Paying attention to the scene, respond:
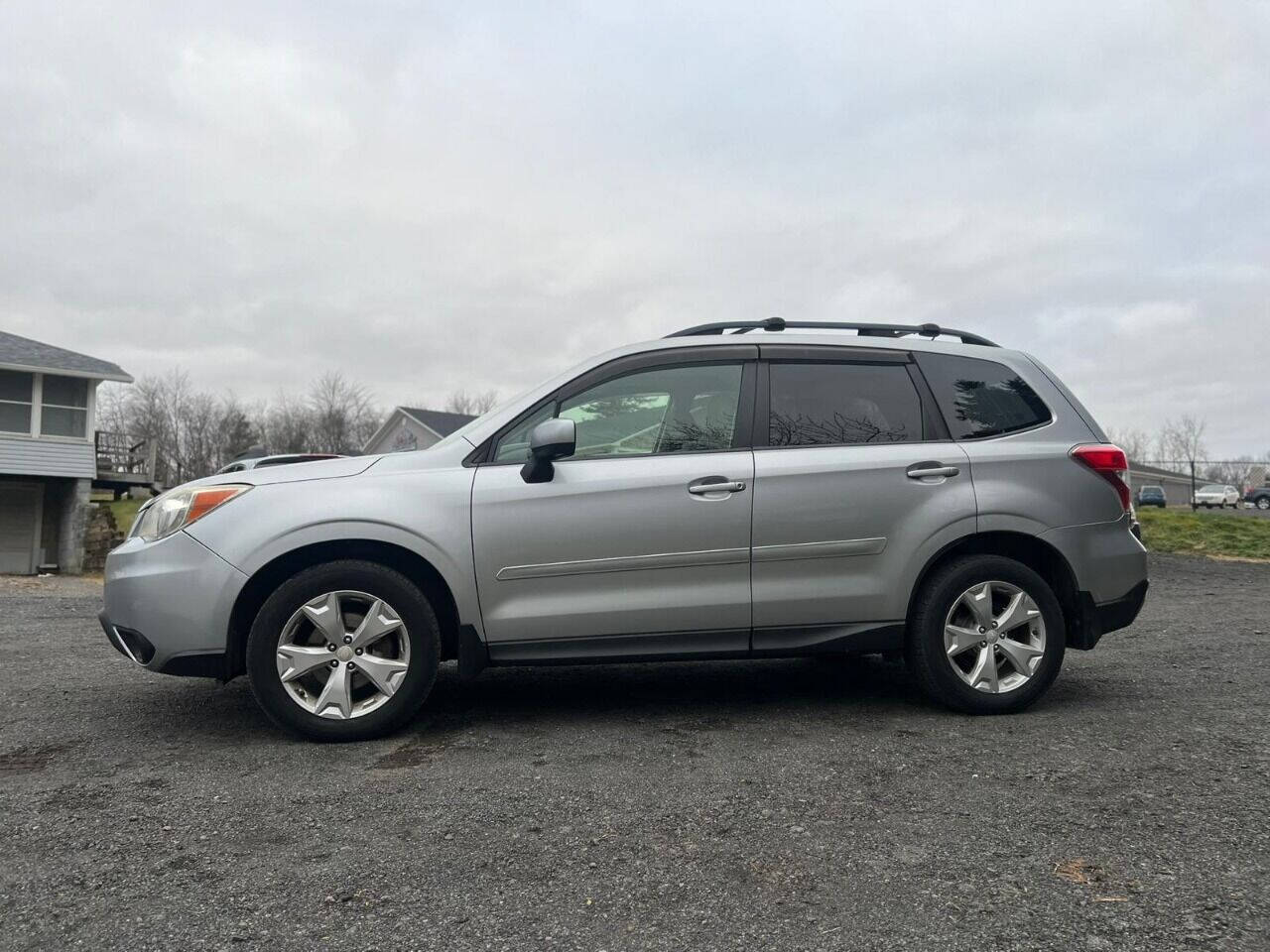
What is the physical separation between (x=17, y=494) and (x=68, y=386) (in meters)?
3.41

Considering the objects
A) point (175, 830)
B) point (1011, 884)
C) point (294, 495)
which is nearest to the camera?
point (1011, 884)

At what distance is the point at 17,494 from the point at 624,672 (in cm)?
2696

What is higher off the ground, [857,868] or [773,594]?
[773,594]

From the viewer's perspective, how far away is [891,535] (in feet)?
14.0

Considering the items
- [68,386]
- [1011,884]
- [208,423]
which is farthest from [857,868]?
[208,423]

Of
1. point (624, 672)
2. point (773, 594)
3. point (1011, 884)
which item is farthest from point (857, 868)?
point (624, 672)

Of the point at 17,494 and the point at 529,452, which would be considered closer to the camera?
the point at 529,452

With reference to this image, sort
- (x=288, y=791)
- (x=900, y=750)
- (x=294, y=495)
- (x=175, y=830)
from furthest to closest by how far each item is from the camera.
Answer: (x=294, y=495) → (x=900, y=750) → (x=288, y=791) → (x=175, y=830)

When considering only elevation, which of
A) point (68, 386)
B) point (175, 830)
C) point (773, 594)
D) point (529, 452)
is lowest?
point (175, 830)

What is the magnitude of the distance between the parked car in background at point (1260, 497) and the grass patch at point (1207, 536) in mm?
34071

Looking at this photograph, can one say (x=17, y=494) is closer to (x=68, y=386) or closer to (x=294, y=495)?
(x=68, y=386)

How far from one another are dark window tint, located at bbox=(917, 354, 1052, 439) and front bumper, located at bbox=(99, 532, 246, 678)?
3.36 meters

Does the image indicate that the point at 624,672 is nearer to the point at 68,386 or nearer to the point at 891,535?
the point at 891,535

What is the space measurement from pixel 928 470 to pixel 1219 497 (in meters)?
53.2
